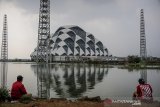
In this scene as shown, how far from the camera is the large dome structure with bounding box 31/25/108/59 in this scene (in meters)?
116

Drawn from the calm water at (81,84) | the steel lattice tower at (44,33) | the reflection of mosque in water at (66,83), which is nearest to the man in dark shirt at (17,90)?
the calm water at (81,84)

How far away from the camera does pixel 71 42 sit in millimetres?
116375

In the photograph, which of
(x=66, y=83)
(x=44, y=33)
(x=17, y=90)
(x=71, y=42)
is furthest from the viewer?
(x=71, y=42)

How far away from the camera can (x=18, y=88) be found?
33.3 ft

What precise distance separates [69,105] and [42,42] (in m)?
69.6

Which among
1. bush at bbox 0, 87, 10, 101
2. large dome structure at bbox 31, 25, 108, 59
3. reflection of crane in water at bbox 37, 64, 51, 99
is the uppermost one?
large dome structure at bbox 31, 25, 108, 59

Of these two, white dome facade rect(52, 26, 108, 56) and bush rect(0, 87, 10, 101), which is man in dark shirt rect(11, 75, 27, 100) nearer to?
bush rect(0, 87, 10, 101)

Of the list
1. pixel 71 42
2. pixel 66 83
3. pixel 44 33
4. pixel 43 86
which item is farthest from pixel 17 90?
pixel 71 42

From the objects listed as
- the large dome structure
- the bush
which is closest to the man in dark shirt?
the bush

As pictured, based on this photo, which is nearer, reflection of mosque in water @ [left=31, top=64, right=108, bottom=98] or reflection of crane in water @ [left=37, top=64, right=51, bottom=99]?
reflection of crane in water @ [left=37, top=64, right=51, bottom=99]

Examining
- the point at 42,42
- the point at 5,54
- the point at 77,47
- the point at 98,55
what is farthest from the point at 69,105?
the point at 98,55

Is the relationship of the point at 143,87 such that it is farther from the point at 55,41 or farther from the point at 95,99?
the point at 55,41

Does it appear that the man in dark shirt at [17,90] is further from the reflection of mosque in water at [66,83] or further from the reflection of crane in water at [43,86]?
the reflection of mosque in water at [66,83]

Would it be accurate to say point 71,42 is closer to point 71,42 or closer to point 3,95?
point 71,42
